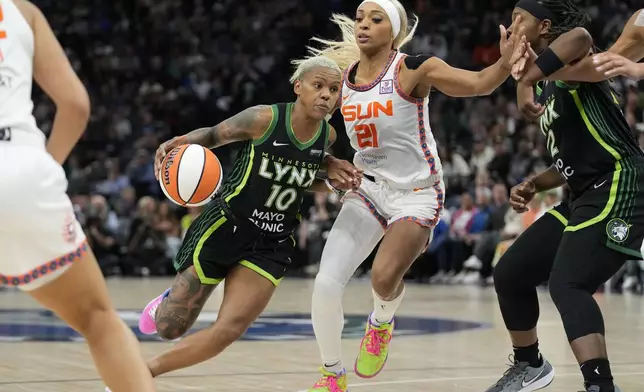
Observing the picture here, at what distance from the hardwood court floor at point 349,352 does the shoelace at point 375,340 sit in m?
0.21

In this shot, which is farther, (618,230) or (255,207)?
(255,207)

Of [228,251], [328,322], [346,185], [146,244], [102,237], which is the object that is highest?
[346,185]

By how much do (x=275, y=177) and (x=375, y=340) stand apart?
1.17 m

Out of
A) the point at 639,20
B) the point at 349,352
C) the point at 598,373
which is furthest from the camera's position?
the point at 349,352

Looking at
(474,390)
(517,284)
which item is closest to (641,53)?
(517,284)

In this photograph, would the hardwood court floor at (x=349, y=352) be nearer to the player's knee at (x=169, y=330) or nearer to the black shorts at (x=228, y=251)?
the player's knee at (x=169, y=330)

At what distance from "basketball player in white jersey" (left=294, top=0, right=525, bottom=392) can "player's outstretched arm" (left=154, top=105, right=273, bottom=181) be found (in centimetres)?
56

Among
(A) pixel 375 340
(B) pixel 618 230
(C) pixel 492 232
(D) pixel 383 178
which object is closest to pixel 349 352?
(A) pixel 375 340

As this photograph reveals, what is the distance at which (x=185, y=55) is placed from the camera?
22297 mm

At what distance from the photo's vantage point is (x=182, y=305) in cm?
545

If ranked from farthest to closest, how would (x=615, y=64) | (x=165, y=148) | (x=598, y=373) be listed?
1. (x=165, y=148)
2. (x=598, y=373)
3. (x=615, y=64)

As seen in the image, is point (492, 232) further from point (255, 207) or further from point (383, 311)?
point (255, 207)

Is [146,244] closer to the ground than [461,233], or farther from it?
closer to the ground

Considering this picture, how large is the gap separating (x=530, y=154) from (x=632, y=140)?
36.0ft
